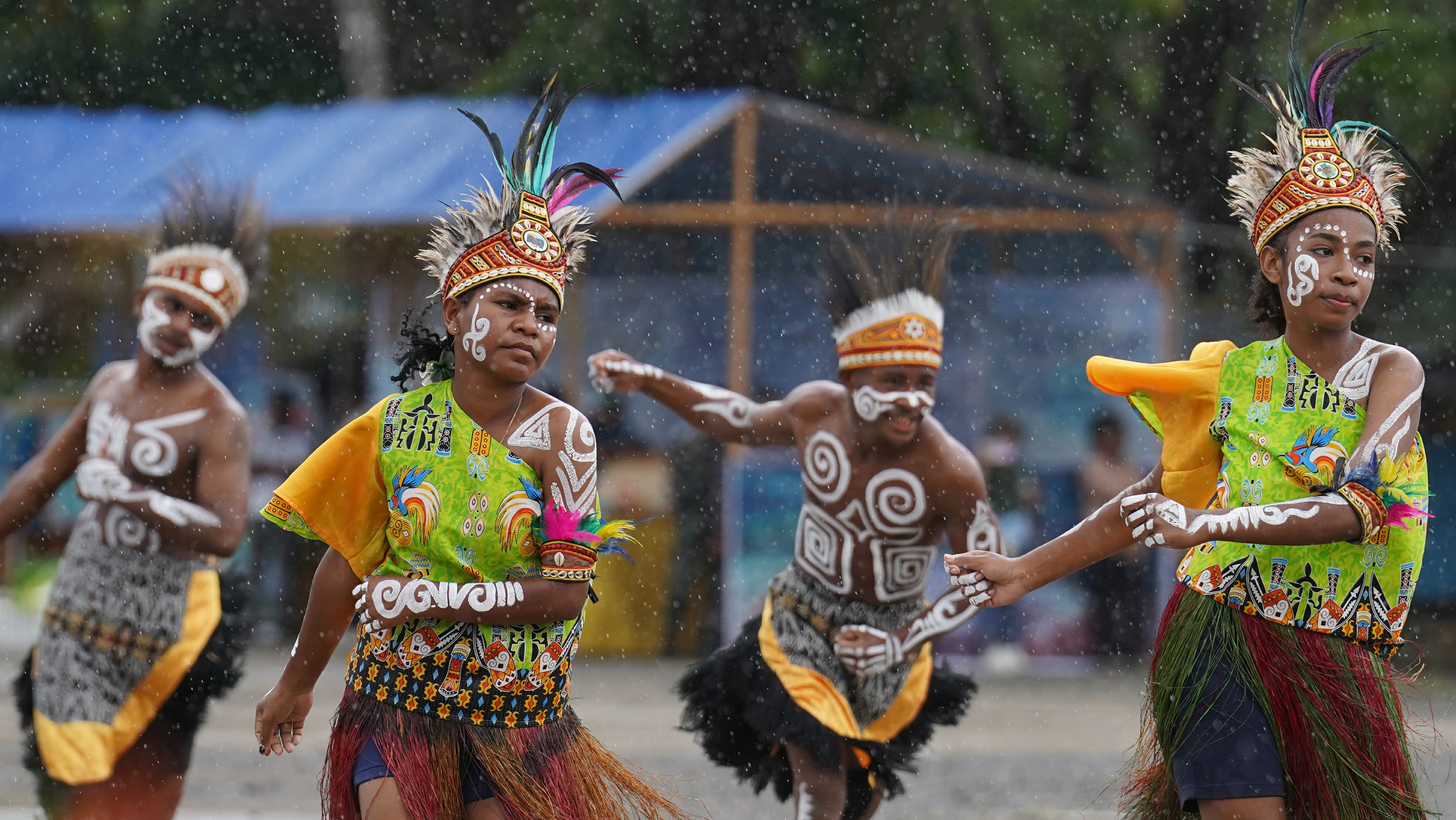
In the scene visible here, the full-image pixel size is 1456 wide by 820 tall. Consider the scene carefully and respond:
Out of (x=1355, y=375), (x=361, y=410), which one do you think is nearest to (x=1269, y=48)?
(x=361, y=410)

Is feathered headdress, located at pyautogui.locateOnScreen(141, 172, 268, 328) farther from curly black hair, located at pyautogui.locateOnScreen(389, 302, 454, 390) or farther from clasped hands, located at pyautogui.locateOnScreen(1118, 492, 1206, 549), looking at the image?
clasped hands, located at pyautogui.locateOnScreen(1118, 492, 1206, 549)

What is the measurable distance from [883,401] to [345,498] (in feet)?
7.13

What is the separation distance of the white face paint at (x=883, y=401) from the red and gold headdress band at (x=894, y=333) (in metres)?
0.09

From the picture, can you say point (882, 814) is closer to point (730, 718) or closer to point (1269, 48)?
point (730, 718)

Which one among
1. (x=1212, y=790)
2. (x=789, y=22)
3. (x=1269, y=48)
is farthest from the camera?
(x=789, y=22)

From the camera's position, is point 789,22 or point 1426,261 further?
point 789,22

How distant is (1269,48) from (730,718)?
381 inches

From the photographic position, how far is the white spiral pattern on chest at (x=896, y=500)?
5.73 meters

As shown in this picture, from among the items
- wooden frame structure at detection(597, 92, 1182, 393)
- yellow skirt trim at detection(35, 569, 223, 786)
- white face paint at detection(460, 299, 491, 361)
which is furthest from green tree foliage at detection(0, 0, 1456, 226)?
white face paint at detection(460, 299, 491, 361)

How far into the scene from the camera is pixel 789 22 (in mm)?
15172

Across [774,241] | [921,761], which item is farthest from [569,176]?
[774,241]

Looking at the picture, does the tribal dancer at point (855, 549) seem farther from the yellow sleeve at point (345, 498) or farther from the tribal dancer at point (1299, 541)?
the yellow sleeve at point (345, 498)

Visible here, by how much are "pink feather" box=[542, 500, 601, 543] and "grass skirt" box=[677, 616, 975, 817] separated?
1986mm

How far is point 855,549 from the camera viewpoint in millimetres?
5824
